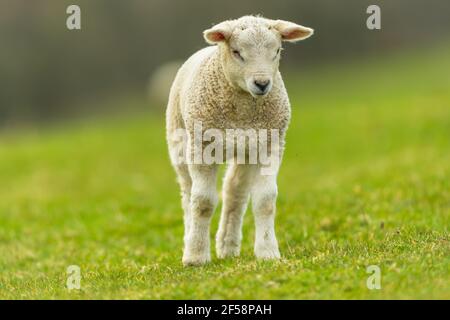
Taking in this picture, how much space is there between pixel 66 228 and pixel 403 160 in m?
7.18

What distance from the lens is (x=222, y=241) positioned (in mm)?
9953

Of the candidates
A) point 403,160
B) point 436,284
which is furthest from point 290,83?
point 436,284

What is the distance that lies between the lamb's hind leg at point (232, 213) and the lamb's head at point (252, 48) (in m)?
1.44

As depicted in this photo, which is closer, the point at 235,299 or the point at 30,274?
the point at 235,299

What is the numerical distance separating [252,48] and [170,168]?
Result: 48.9ft

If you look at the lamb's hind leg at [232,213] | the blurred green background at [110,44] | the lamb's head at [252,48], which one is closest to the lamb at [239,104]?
the lamb's head at [252,48]

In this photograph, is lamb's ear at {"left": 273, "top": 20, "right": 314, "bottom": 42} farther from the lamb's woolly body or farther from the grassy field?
the grassy field

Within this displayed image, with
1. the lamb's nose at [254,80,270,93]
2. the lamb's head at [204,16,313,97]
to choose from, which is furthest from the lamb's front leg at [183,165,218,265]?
the lamb's nose at [254,80,270,93]

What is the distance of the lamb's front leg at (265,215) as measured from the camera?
900cm

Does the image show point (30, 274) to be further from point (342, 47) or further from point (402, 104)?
point (342, 47)

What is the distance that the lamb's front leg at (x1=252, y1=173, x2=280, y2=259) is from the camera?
9000 millimetres

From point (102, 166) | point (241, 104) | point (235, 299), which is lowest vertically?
point (102, 166)

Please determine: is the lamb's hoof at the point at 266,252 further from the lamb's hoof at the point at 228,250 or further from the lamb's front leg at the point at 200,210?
the lamb's hoof at the point at 228,250

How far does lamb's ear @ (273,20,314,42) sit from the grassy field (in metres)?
2.19
